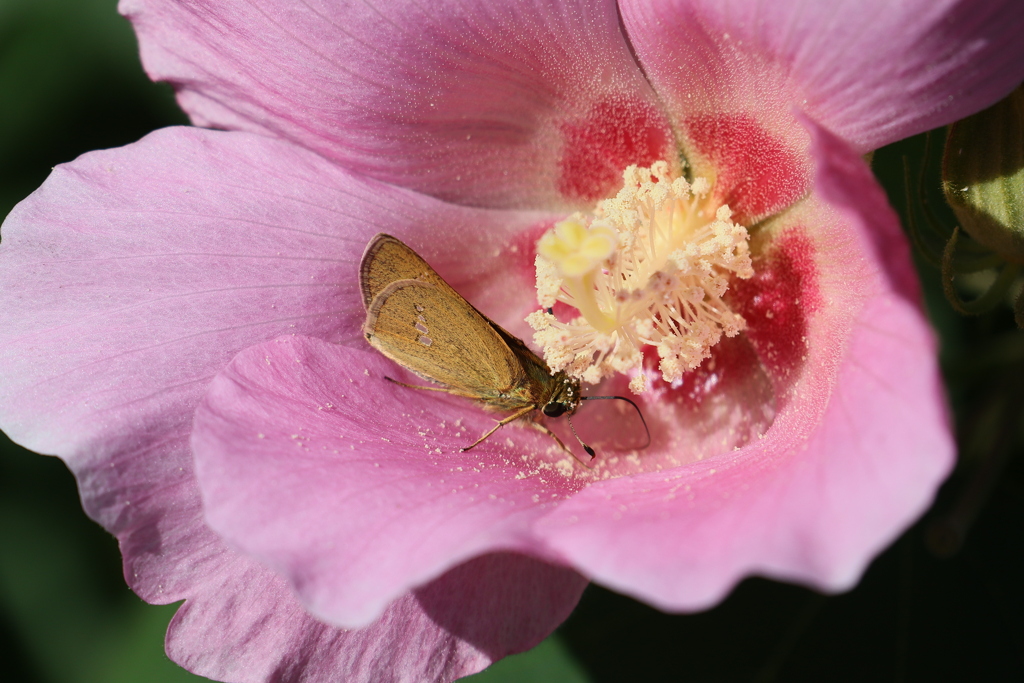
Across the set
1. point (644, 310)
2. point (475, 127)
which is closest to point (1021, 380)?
point (644, 310)

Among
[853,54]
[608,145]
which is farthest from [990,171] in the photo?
[608,145]

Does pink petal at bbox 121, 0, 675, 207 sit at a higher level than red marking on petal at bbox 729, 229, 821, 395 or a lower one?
higher

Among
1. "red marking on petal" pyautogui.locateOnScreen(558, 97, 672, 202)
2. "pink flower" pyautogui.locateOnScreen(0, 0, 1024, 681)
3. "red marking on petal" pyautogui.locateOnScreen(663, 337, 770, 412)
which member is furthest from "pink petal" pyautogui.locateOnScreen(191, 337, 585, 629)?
"red marking on petal" pyautogui.locateOnScreen(558, 97, 672, 202)

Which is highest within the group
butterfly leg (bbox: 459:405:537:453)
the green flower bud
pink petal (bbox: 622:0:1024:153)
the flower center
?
pink petal (bbox: 622:0:1024:153)

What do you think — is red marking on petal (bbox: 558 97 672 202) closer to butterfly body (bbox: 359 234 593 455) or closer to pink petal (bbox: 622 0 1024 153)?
pink petal (bbox: 622 0 1024 153)

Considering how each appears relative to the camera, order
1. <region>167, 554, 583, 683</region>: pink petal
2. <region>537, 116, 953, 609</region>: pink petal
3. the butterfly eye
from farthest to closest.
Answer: the butterfly eye → <region>167, 554, 583, 683</region>: pink petal → <region>537, 116, 953, 609</region>: pink petal

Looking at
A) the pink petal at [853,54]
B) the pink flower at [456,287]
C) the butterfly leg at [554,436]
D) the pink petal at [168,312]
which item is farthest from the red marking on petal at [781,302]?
the pink petal at [168,312]

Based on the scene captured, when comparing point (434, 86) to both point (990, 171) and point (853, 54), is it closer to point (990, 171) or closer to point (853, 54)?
point (853, 54)

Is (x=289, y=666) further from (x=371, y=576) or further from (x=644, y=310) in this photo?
(x=644, y=310)
